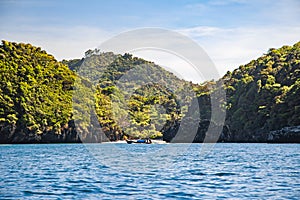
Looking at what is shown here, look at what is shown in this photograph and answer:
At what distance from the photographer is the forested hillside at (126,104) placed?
94375 mm

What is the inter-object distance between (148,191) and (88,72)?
547 feet

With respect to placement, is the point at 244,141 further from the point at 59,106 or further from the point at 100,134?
the point at 59,106

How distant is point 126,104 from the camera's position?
12925 cm

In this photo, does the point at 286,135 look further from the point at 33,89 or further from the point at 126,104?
the point at 126,104

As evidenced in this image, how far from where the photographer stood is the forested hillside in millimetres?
94375

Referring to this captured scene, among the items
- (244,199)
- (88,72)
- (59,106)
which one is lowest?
(244,199)

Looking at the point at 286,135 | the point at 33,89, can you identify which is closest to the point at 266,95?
the point at 286,135

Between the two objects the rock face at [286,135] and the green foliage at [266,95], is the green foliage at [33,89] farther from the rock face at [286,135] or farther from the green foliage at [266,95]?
the rock face at [286,135]

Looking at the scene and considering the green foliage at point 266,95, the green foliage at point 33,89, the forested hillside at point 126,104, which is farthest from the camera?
the green foliage at point 33,89

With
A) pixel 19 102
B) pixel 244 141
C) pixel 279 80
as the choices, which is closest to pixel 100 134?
pixel 19 102

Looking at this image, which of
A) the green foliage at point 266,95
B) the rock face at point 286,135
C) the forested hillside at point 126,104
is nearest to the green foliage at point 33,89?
the forested hillside at point 126,104

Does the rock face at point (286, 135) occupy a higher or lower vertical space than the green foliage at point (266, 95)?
lower

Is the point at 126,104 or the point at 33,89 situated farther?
the point at 126,104

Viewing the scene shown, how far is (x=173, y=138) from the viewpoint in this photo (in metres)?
116
